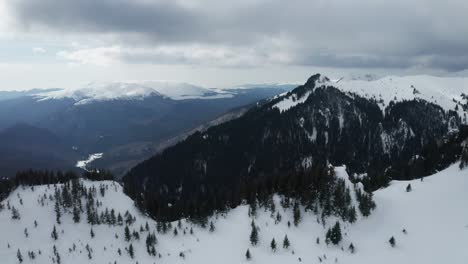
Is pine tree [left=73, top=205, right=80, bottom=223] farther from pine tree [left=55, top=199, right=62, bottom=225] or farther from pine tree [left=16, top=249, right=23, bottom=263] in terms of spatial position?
pine tree [left=16, top=249, right=23, bottom=263]

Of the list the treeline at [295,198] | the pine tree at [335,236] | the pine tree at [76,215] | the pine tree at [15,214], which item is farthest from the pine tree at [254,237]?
the pine tree at [15,214]

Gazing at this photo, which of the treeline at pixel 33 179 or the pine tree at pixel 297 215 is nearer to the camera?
the pine tree at pixel 297 215

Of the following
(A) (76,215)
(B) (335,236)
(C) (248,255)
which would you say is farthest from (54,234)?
(B) (335,236)

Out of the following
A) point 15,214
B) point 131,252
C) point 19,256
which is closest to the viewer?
point 19,256

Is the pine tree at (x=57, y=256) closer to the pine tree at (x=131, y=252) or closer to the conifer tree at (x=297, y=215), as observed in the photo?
the pine tree at (x=131, y=252)

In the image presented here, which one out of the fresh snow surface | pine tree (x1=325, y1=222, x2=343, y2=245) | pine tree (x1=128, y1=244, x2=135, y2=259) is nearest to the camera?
the fresh snow surface

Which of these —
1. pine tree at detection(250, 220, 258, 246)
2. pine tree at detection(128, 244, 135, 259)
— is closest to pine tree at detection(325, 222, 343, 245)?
pine tree at detection(250, 220, 258, 246)

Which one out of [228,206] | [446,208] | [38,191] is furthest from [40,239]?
[446,208]

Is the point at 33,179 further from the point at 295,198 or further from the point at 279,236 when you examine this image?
the point at 295,198

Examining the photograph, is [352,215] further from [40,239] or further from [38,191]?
[38,191]
